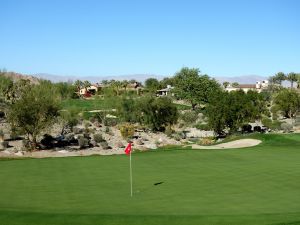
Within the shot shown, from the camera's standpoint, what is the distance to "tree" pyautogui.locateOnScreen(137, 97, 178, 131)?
6903 centimetres

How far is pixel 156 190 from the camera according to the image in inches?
829

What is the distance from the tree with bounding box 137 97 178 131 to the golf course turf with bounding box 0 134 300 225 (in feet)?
119

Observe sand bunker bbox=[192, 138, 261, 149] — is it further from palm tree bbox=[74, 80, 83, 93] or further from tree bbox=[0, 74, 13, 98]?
palm tree bbox=[74, 80, 83, 93]

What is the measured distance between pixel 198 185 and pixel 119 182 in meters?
4.10

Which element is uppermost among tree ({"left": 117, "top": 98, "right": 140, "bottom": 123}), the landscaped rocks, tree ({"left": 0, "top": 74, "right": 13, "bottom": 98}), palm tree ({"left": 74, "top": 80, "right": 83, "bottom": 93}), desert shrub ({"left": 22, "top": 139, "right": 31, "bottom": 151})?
palm tree ({"left": 74, "top": 80, "right": 83, "bottom": 93})

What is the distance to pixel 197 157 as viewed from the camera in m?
31.9

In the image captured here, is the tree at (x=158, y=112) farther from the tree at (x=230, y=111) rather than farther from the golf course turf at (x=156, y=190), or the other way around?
the golf course turf at (x=156, y=190)

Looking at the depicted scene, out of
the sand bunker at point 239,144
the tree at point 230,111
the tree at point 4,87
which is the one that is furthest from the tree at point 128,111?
the sand bunker at point 239,144

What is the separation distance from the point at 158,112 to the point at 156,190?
48.6 metres

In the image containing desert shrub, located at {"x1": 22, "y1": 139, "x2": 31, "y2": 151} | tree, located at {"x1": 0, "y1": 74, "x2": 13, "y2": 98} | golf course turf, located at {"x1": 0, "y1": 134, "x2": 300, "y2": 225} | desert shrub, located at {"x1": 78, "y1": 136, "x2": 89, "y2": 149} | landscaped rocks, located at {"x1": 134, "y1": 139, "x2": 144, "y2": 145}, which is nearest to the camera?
golf course turf, located at {"x1": 0, "y1": 134, "x2": 300, "y2": 225}

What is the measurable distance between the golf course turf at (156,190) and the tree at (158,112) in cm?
3622

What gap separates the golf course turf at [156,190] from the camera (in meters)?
15.7

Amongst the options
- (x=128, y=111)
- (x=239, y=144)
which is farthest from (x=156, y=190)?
(x=128, y=111)

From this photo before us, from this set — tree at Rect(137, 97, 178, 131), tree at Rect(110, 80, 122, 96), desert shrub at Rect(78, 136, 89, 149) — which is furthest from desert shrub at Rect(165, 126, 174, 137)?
tree at Rect(110, 80, 122, 96)
